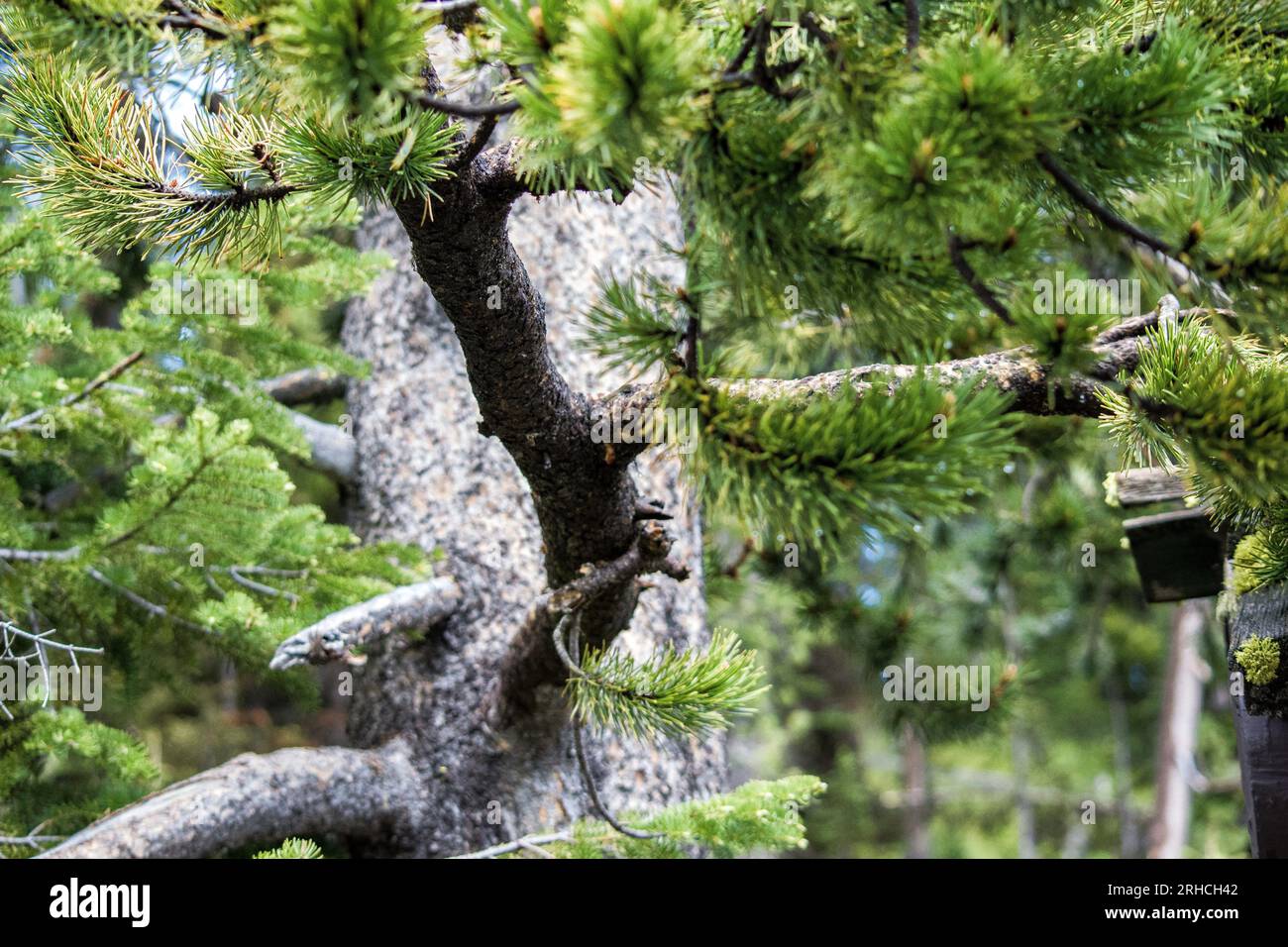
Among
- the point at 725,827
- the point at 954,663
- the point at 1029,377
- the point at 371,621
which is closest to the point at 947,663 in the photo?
the point at 954,663

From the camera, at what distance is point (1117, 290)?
2.13m

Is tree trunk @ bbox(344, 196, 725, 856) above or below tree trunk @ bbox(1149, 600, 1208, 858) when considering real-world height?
above

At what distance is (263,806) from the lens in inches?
96.1

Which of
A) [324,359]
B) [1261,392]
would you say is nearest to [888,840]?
[324,359]

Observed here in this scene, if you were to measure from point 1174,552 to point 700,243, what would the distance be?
187cm

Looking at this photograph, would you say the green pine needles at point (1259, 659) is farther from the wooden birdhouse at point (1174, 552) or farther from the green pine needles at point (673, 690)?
the green pine needles at point (673, 690)

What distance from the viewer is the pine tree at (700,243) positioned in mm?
1145

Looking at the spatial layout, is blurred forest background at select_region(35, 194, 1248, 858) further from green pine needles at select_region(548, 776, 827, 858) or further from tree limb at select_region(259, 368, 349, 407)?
green pine needles at select_region(548, 776, 827, 858)

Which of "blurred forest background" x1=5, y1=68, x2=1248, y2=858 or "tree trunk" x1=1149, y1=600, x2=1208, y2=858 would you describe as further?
"tree trunk" x1=1149, y1=600, x2=1208, y2=858


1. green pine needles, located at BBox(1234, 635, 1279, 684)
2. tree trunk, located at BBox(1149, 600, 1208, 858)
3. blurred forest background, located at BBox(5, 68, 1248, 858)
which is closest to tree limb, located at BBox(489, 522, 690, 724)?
blurred forest background, located at BBox(5, 68, 1248, 858)

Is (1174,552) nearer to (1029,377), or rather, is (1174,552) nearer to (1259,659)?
(1259,659)

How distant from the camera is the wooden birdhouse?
8.79 ft

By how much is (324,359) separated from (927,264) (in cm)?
205

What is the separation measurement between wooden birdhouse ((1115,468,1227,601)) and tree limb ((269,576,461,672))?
6.05 ft
